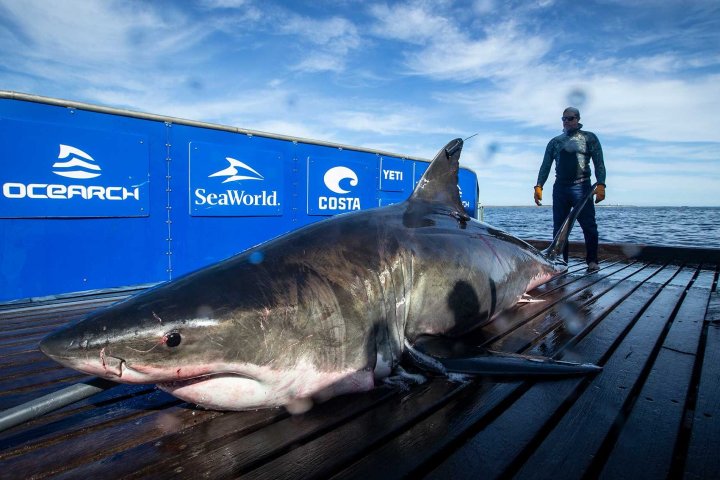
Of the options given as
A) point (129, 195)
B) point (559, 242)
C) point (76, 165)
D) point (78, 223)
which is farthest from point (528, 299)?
point (76, 165)

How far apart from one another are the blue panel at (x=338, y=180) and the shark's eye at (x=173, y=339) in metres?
5.42

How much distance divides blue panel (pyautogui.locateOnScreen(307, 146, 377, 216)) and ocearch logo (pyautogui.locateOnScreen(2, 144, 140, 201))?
292cm

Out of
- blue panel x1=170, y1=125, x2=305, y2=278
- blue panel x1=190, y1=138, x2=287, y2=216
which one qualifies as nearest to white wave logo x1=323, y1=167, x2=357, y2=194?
blue panel x1=170, y1=125, x2=305, y2=278

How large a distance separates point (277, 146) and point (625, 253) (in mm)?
7062

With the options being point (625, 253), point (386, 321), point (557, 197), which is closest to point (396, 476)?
point (386, 321)

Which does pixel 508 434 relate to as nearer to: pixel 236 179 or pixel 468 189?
pixel 236 179

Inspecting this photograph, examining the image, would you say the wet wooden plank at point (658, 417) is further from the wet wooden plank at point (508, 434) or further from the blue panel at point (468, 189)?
the blue panel at point (468, 189)

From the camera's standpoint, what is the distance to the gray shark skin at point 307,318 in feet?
5.12

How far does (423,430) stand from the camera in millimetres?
1688

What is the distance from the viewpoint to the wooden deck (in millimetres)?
1446

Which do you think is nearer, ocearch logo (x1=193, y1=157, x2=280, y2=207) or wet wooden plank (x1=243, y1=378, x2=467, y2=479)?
wet wooden plank (x1=243, y1=378, x2=467, y2=479)

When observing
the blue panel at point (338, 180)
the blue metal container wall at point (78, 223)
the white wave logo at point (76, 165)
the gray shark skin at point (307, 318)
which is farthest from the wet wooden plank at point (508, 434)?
the blue panel at point (338, 180)

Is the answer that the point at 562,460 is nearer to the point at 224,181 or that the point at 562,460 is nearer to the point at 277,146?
the point at 224,181

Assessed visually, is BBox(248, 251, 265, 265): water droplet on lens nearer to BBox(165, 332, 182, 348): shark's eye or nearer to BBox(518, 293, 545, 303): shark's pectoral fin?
BBox(165, 332, 182, 348): shark's eye
